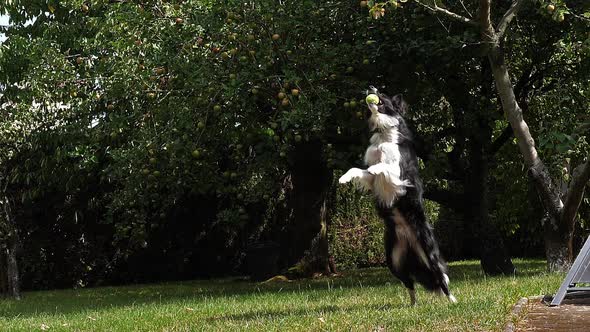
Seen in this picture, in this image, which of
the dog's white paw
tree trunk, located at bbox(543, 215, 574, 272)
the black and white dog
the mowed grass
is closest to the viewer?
the mowed grass

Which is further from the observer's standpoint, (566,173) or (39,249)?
(39,249)

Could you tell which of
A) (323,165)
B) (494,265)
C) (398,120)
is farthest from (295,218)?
(398,120)

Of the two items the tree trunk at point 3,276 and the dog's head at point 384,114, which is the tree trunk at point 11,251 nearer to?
the tree trunk at point 3,276

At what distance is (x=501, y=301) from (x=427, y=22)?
5.90 m

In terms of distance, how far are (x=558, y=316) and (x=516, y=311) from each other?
36 cm

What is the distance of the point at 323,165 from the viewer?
55.9 ft

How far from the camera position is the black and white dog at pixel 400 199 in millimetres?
8195

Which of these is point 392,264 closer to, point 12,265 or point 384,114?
point 384,114

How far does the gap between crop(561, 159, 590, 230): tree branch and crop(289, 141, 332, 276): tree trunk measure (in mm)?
5475

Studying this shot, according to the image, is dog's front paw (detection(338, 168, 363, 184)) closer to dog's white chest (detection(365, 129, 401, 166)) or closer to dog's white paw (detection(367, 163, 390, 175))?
dog's white paw (detection(367, 163, 390, 175))

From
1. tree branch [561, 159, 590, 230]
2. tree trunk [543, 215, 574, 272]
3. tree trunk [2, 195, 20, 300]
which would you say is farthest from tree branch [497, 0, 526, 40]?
tree trunk [2, 195, 20, 300]

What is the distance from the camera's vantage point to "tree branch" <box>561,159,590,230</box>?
12.6 meters

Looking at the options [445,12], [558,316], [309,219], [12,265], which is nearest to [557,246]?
[445,12]

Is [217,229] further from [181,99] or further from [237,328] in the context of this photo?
[237,328]
